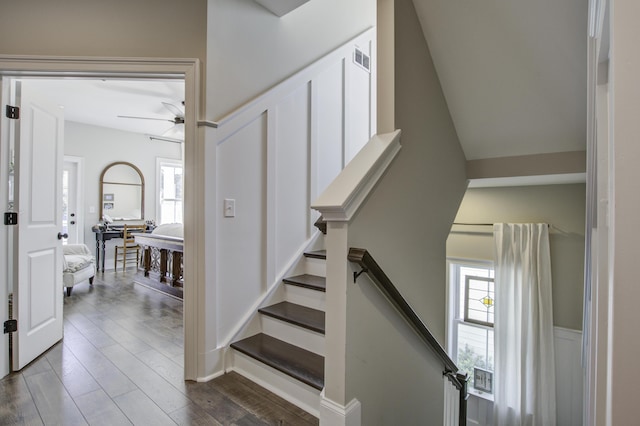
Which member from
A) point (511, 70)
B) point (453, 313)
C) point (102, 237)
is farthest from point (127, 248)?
point (511, 70)

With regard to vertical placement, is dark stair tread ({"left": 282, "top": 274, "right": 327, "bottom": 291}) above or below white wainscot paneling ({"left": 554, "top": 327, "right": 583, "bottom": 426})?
A: above

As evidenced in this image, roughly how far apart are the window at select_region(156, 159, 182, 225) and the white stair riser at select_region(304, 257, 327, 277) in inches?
216

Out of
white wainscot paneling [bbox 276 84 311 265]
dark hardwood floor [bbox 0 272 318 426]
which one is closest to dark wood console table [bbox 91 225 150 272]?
dark hardwood floor [bbox 0 272 318 426]

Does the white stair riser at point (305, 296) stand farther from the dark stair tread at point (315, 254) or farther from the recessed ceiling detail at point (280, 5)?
the recessed ceiling detail at point (280, 5)

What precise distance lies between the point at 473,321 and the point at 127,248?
6265 millimetres

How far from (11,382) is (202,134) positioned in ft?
6.73

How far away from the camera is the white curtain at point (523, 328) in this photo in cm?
328

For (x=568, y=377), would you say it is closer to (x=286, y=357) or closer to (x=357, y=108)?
(x=286, y=357)

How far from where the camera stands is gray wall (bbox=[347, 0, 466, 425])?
1.49 meters

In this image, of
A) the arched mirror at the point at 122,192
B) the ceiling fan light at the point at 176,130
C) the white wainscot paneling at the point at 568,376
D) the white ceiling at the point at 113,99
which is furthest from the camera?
the arched mirror at the point at 122,192

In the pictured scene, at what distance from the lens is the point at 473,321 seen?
404 centimetres

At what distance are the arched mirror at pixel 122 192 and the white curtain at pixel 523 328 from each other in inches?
265

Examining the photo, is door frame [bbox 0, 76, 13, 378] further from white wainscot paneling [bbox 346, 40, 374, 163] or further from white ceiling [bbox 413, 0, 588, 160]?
white ceiling [bbox 413, 0, 588, 160]

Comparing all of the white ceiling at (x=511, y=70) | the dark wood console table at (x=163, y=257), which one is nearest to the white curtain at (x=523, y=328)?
the white ceiling at (x=511, y=70)
